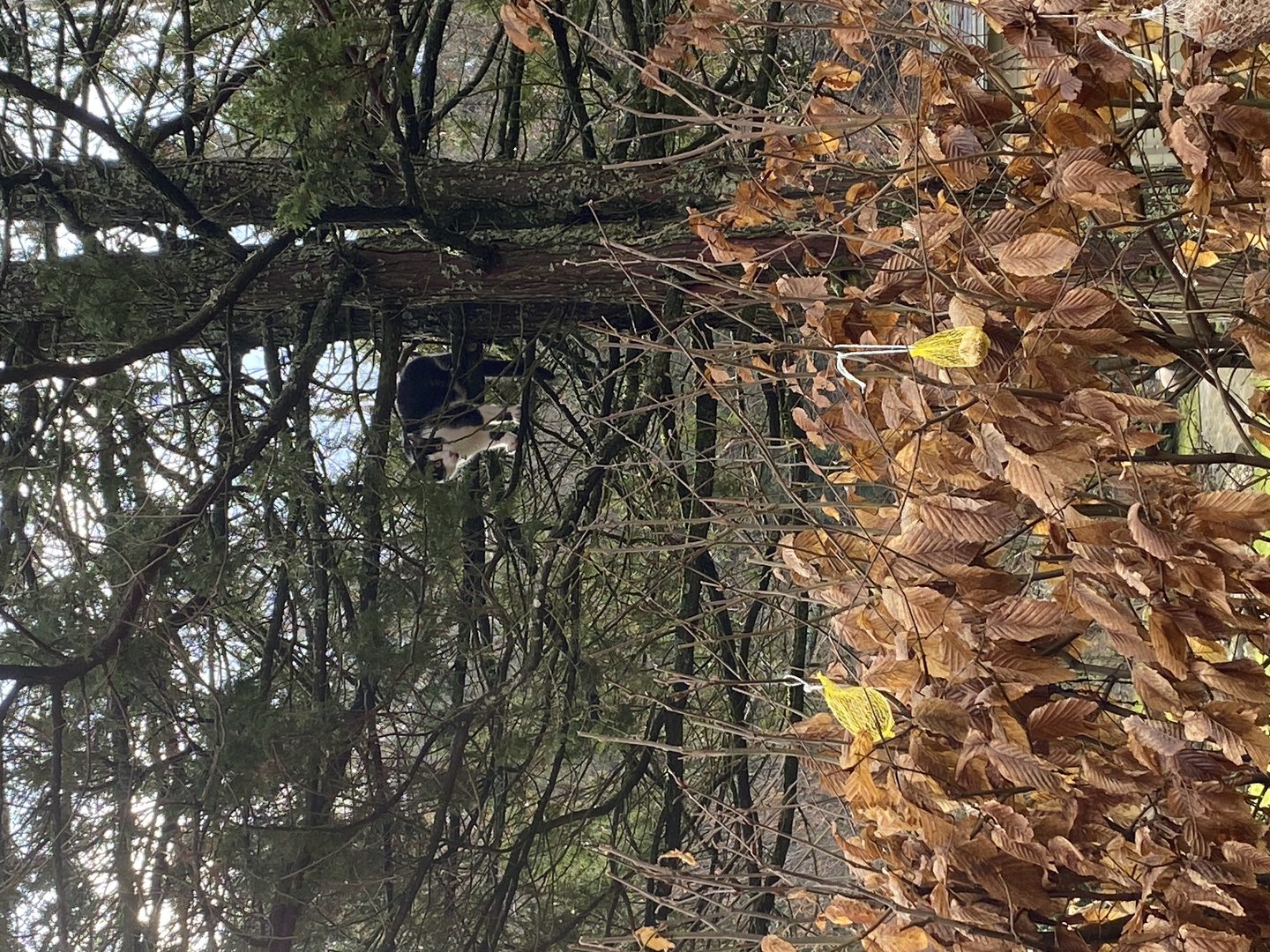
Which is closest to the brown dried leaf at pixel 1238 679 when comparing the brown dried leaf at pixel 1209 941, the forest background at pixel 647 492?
the forest background at pixel 647 492

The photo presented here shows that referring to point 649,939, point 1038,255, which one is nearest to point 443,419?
point 649,939

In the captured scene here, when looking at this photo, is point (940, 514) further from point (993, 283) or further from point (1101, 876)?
point (1101, 876)

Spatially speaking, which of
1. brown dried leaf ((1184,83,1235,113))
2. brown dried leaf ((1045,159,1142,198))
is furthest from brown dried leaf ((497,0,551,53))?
brown dried leaf ((1184,83,1235,113))

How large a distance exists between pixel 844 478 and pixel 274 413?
92.3 inches

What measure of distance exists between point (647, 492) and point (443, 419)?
3.84 feet

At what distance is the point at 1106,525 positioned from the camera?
4.67 feet

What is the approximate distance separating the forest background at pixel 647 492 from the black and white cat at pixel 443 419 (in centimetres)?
20

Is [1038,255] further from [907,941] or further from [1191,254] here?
[907,941]

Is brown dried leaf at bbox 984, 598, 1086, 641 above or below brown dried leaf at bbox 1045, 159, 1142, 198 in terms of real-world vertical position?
below

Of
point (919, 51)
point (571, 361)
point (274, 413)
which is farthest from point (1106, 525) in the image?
point (571, 361)

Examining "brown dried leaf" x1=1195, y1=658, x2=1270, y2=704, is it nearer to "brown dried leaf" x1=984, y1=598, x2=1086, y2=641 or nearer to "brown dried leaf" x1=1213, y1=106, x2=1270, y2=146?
"brown dried leaf" x1=984, y1=598, x2=1086, y2=641

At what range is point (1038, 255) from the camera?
143 cm

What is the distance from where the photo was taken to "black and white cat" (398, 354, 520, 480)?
4281mm

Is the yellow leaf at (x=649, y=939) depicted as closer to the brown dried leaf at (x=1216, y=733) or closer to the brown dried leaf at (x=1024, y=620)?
the brown dried leaf at (x=1024, y=620)
